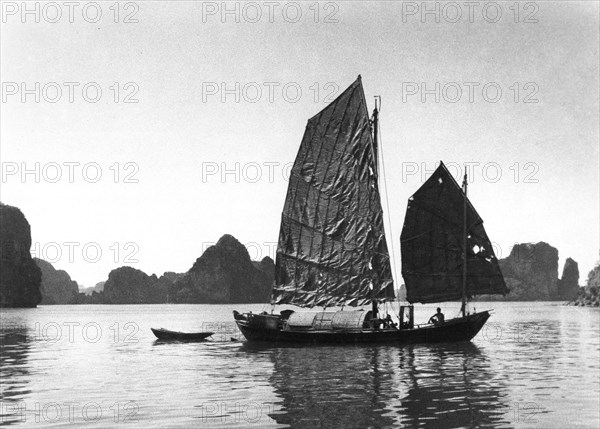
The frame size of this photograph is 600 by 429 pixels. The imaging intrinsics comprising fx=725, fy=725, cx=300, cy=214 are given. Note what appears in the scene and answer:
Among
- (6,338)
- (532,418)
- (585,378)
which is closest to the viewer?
(532,418)

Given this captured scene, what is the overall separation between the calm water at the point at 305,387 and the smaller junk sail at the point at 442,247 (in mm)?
4375

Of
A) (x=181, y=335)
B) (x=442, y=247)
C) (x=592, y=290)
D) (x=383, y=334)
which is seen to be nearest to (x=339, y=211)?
(x=442, y=247)

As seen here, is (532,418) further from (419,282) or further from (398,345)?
(419,282)

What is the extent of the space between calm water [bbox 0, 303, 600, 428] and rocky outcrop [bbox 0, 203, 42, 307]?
4815 inches

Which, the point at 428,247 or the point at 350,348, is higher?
the point at 428,247

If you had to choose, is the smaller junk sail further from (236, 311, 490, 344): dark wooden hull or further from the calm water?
the calm water

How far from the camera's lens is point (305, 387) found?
81.7ft

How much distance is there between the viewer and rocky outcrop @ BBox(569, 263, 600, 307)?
160 metres

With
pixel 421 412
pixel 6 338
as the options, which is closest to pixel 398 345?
pixel 421 412

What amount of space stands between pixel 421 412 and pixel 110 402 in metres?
9.37

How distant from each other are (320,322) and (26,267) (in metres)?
134

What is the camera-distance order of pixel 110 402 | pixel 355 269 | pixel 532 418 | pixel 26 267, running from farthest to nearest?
pixel 26 267, pixel 355 269, pixel 110 402, pixel 532 418

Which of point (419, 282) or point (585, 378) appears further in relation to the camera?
point (419, 282)

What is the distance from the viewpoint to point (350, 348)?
4084 cm
